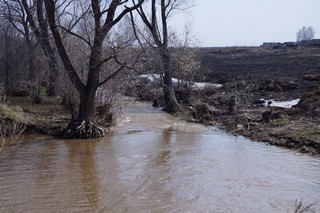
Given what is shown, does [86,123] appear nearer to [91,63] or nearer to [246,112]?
[91,63]

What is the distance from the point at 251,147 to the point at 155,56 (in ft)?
27.0

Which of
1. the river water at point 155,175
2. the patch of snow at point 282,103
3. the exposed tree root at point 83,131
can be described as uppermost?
the patch of snow at point 282,103

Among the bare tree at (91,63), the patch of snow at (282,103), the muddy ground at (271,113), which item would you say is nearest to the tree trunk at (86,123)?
the bare tree at (91,63)

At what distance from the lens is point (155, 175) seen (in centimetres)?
1193

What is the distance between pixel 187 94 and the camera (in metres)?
28.8

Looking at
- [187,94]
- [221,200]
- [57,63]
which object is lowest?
[221,200]

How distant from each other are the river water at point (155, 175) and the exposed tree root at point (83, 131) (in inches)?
21.3

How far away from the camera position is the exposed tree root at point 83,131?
1739 centimetres

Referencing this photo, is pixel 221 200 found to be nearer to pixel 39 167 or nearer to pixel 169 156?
pixel 169 156

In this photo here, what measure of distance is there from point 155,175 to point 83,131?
623 centimetres

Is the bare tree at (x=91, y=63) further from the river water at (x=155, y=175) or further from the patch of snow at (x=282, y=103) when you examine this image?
the patch of snow at (x=282, y=103)

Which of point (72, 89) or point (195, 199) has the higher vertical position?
point (72, 89)

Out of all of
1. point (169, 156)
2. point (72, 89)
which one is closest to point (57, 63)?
point (72, 89)

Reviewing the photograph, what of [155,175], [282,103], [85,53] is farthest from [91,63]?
[282,103]
